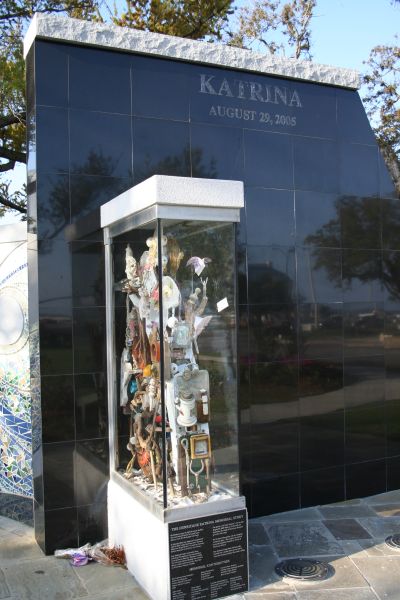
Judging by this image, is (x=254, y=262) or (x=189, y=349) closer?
(x=189, y=349)

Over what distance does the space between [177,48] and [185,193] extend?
2.39 metres

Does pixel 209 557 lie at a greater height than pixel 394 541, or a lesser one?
greater

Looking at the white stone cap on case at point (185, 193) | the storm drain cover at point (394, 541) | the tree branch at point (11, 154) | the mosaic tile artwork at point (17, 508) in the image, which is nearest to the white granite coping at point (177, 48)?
the white stone cap on case at point (185, 193)

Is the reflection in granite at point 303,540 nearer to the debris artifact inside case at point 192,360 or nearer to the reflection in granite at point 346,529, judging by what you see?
the reflection in granite at point 346,529

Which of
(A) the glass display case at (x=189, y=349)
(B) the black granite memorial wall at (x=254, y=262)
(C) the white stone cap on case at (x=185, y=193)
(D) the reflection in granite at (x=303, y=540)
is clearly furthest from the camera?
(B) the black granite memorial wall at (x=254, y=262)

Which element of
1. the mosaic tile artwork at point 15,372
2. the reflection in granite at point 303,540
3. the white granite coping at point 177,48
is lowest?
the reflection in granite at point 303,540

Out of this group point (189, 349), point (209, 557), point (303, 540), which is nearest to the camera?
point (209, 557)

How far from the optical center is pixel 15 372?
576 centimetres

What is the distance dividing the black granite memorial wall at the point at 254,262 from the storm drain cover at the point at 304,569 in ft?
3.46

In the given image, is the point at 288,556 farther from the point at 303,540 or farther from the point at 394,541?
the point at 394,541

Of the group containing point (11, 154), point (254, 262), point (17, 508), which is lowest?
point (17, 508)

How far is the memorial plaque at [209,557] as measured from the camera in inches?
160

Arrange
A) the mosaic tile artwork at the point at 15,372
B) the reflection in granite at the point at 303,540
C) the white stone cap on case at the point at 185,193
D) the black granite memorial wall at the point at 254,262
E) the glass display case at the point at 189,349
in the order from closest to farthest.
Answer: the white stone cap on case at the point at 185,193, the glass display case at the point at 189,349, the reflection in granite at the point at 303,540, the black granite memorial wall at the point at 254,262, the mosaic tile artwork at the point at 15,372

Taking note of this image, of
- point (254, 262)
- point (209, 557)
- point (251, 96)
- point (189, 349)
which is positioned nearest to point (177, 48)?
point (251, 96)
